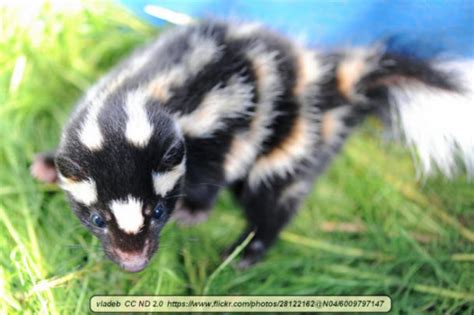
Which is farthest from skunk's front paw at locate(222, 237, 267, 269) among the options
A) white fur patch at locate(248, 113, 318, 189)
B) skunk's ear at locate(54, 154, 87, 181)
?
skunk's ear at locate(54, 154, 87, 181)

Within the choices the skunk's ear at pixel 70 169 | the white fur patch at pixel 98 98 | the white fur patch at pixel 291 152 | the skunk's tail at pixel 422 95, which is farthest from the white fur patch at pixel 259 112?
the skunk's ear at pixel 70 169

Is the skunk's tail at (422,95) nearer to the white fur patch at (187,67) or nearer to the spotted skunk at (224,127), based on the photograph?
the spotted skunk at (224,127)

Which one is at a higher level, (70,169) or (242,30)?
(242,30)

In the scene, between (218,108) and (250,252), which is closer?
(218,108)

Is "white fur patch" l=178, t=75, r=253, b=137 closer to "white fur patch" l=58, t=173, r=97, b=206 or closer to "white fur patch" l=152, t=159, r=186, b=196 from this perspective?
"white fur patch" l=152, t=159, r=186, b=196

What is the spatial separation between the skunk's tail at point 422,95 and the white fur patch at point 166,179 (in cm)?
91

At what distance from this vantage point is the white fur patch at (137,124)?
6.52 ft

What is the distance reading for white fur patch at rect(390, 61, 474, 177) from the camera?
2604mm

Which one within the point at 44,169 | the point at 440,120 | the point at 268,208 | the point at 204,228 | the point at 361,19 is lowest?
the point at 204,228

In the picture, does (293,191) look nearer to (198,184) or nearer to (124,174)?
(198,184)

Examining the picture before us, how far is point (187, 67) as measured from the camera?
2373 millimetres

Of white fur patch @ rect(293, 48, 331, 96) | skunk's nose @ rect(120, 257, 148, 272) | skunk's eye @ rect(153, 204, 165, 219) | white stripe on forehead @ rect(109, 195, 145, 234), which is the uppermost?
white fur patch @ rect(293, 48, 331, 96)

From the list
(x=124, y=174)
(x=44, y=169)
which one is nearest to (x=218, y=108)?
(x=124, y=174)

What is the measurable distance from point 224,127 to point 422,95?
0.88 meters
